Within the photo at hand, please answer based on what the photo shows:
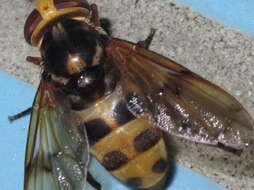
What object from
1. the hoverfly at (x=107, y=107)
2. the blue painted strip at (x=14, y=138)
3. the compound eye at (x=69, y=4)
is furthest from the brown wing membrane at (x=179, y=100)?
the blue painted strip at (x=14, y=138)

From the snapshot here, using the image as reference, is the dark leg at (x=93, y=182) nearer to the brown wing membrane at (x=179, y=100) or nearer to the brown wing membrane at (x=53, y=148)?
the brown wing membrane at (x=53, y=148)

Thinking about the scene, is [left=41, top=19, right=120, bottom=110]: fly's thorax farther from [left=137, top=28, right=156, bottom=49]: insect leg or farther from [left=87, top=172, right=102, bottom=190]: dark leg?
[left=87, top=172, right=102, bottom=190]: dark leg

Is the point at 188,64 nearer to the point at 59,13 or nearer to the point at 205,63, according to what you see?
the point at 205,63

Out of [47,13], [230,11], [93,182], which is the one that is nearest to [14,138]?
[93,182]

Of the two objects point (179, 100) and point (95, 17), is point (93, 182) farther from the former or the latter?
point (95, 17)

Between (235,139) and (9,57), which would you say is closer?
(235,139)

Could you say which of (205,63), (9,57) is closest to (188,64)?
(205,63)
